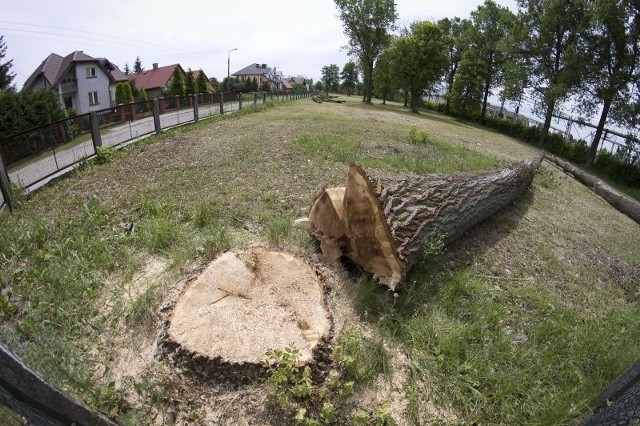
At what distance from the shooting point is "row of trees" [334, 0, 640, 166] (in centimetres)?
1555

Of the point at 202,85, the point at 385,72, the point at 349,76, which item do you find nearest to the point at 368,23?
the point at 385,72

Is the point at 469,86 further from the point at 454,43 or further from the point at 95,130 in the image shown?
the point at 95,130

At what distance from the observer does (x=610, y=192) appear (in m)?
10.3

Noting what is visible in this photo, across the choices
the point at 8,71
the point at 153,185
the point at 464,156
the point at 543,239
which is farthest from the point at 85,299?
the point at 8,71

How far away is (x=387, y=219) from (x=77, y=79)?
125 feet

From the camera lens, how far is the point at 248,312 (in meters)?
2.67

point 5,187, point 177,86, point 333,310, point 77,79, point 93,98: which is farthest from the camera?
point 177,86

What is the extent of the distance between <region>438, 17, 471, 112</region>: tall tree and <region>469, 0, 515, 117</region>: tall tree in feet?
3.30

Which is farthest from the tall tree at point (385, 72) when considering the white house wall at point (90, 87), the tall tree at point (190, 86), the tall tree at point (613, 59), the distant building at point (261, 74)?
the distant building at point (261, 74)

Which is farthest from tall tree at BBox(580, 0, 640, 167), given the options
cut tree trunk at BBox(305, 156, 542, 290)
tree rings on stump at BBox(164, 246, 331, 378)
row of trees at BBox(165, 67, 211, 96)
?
row of trees at BBox(165, 67, 211, 96)

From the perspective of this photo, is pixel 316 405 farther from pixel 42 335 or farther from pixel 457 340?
pixel 42 335

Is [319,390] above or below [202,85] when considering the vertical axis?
below

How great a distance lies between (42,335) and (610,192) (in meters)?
12.7

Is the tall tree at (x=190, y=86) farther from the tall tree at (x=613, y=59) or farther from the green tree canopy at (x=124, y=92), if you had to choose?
the tall tree at (x=613, y=59)
